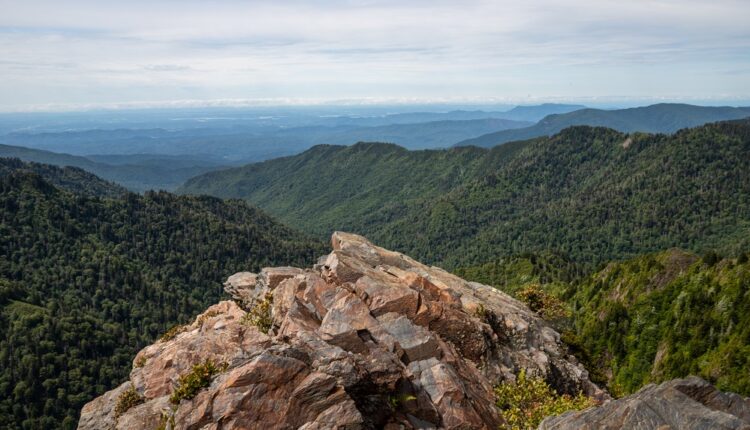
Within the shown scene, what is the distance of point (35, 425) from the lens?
13738cm

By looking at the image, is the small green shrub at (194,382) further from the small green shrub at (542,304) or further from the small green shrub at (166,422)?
the small green shrub at (542,304)

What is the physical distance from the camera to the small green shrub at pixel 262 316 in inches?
1485

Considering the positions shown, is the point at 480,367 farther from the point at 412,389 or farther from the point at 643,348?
the point at 643,348

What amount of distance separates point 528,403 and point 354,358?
15.0 meters

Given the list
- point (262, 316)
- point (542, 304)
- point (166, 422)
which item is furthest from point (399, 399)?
point (542, 304)

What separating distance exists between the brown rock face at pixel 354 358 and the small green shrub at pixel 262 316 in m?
0.77

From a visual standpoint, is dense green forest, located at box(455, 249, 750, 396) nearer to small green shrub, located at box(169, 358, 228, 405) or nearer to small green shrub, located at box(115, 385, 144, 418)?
small green shrub, located at box(115, 385, 144, 418)

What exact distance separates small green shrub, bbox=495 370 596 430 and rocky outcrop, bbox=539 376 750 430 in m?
5.12

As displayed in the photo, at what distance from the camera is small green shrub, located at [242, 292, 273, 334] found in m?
37.7

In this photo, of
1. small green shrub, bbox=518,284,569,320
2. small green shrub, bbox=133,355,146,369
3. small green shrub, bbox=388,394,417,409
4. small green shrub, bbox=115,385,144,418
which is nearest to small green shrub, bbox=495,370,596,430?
small green shrub, bbox=388,394,417,409

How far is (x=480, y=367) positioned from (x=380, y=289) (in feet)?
32.1

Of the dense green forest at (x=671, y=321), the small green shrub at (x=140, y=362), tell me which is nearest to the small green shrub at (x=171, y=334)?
the small green shrub at (x=140, y=362)

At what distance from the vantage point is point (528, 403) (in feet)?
109

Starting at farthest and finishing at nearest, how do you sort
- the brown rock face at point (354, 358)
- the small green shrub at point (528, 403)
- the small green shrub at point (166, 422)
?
1. the small green shrub at point (528, 403)
2. the small green shrub at point (166, 422)
3. the brown rock face at point (354, 358)
